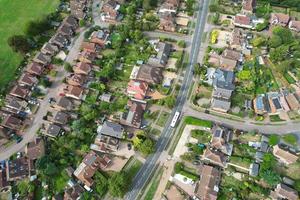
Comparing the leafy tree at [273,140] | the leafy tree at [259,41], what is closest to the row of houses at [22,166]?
the leafy tree at [273,140]

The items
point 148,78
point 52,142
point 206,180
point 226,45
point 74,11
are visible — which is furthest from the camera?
point 74,11

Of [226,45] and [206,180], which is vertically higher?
[226,45]

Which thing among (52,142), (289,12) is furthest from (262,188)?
(289,12)

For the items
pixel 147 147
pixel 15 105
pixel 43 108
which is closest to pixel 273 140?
pixel 147 147

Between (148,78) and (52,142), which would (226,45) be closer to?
(148,78)

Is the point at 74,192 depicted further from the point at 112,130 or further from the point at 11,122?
the point at 11,122
